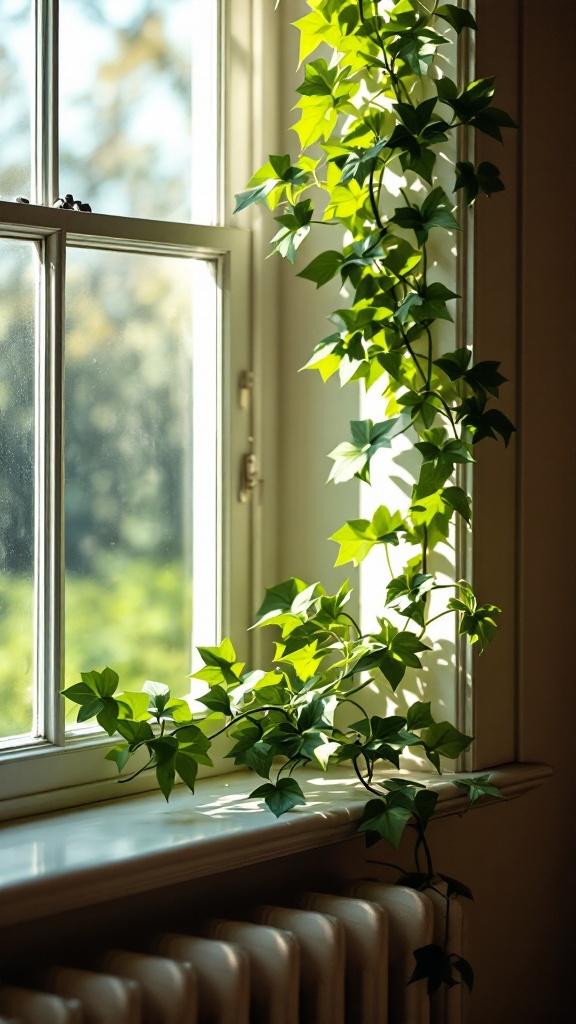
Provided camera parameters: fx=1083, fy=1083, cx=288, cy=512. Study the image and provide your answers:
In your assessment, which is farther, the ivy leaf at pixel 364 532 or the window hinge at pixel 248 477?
the window hinge at pixel 248 477

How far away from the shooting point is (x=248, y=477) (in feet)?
5.33

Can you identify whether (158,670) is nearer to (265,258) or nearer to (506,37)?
(265,258)

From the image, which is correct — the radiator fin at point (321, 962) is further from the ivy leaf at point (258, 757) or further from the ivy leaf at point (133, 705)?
the ivy leaf at point (133, 705)

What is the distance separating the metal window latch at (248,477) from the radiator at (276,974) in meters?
0.57

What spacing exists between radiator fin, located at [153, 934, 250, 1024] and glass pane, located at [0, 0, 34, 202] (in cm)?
93

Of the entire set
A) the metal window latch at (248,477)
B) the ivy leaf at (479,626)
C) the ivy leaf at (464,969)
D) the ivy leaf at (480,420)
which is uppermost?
the ivy leaf at (480,420)

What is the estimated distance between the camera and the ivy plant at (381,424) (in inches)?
54.4

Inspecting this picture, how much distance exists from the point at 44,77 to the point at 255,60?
38cm

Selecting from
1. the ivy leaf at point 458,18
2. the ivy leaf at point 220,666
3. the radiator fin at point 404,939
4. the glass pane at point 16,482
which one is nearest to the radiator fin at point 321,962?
the radiator fin at point 404,939

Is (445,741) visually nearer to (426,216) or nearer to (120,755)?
(120,755)

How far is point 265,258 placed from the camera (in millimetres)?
1617

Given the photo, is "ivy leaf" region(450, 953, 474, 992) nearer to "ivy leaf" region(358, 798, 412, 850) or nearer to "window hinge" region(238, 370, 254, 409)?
"ivy leaf" region(358, 798, 412, 850)

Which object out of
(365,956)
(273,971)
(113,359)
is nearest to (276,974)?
(273,971)

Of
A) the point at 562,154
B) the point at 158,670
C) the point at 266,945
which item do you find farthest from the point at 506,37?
the point at 266,945
